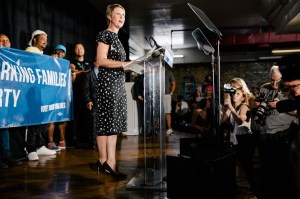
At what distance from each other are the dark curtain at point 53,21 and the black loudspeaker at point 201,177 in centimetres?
272

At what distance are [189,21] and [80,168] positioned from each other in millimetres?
6480

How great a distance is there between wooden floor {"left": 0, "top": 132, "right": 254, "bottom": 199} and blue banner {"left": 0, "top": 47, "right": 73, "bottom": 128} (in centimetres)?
47

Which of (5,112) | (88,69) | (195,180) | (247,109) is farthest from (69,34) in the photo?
(195,180)

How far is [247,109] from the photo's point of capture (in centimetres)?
289

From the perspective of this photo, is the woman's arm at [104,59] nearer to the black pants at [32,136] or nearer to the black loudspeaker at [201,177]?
the black loudspeaker at [201,177]

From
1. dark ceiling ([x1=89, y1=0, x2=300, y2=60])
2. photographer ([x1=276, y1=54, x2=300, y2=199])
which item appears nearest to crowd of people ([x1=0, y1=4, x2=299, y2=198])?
photographer ([x1=276, y1=54, x2=300, y2=199])

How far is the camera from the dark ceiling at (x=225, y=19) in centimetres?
684

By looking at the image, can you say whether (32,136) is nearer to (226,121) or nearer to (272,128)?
(226,121)

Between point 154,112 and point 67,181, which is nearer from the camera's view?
point 154,112

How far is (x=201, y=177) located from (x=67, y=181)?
3.91ft

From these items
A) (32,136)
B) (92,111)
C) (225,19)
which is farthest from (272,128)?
(225,19)

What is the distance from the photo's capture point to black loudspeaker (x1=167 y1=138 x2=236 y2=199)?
5.57 ft

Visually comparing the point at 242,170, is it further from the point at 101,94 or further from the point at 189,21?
the point at 189,21

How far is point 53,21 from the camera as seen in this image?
4.66 metres
